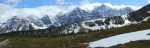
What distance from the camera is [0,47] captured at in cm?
8406

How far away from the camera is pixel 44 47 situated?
8019cm

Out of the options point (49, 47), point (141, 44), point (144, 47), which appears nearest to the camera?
point (144, 47)

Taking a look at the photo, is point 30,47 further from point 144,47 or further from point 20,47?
point 144,47

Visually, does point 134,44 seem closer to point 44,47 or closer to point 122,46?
point 122,46

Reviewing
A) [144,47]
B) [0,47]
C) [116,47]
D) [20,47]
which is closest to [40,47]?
[20,47]

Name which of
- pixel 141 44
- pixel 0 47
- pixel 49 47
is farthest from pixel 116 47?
pixel 0 47

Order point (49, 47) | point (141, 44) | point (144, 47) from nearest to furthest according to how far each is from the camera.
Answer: point (144, 47), point (141, 44), point (49, 47)

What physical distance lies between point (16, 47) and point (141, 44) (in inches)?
1646

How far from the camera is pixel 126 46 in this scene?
53.8 meters

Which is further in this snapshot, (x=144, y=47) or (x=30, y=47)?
(x=30, y=47)

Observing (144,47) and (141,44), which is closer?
(144,47)

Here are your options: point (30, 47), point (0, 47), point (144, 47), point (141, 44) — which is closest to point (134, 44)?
point (141, 44)

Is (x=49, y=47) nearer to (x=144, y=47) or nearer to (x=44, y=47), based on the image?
(x=44, y=47)

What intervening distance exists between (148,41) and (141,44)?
7.82 ft
